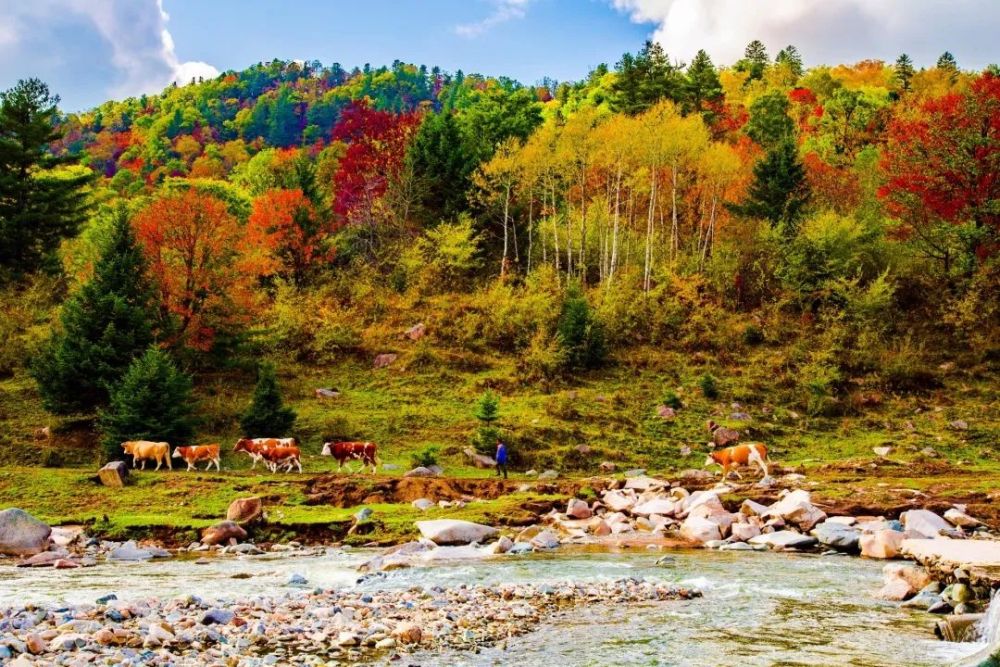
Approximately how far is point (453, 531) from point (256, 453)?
39.8 feet

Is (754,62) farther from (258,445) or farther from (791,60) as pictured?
(258,445)

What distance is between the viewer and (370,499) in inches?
928

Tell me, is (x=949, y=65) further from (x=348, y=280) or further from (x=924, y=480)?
→ (x=924, y=480)

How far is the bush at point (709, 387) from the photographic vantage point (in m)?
38.0

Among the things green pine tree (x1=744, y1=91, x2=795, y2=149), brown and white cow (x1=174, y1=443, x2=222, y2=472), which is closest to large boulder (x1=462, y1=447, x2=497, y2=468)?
brown and white cow (x1=174, y1=443, x2=222, y2=472)

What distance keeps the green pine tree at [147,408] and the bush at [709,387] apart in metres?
22.9

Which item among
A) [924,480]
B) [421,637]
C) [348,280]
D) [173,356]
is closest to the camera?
[421,637]

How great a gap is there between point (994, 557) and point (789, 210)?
37703mm

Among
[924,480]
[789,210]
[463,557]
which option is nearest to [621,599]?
[463,557]

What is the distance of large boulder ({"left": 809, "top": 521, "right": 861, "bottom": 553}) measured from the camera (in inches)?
698

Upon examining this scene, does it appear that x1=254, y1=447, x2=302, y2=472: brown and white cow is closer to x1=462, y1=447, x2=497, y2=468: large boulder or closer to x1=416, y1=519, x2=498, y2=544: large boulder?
x1=462, y1=447, x2=497, y2=468: large boulder

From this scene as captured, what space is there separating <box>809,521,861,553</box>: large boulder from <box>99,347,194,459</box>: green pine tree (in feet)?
71.2

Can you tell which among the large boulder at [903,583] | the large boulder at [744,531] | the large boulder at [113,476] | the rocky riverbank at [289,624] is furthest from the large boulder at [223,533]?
the large boulder at [903,583]

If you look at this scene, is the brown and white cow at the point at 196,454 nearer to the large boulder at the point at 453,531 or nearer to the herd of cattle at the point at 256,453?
the herd of cattle at the point at 256,453
